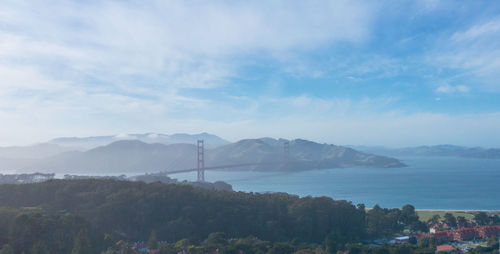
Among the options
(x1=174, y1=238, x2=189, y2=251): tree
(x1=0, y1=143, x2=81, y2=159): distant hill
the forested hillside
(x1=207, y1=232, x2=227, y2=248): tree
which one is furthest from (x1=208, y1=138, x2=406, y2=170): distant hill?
(x1=174, y1=238, x2=189, y2=251): tree

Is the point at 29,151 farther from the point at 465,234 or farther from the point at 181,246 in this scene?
the point at 465,234

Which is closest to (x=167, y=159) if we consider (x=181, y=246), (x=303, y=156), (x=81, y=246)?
(x=303, y=156)

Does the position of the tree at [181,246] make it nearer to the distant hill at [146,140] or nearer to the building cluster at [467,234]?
the building cluster at [467,234]

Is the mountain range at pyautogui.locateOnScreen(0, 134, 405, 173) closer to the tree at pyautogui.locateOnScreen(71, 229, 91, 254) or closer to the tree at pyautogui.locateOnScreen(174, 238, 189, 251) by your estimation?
the tree at pyautogui.locateOnScreen(174, 238, 189, 251)

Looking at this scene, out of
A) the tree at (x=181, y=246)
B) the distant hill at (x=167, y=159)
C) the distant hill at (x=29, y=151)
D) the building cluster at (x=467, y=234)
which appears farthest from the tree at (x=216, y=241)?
the distant hill at (x=29, y=151)

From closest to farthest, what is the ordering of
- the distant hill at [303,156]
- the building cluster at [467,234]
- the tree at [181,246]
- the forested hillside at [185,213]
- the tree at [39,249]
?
1. the tree at [39,249]
2. the tree at [181,246]
3. the forested hillside at [185,213]
4. the building cluster at [467,234]
5. the distant hill at [303,156]
